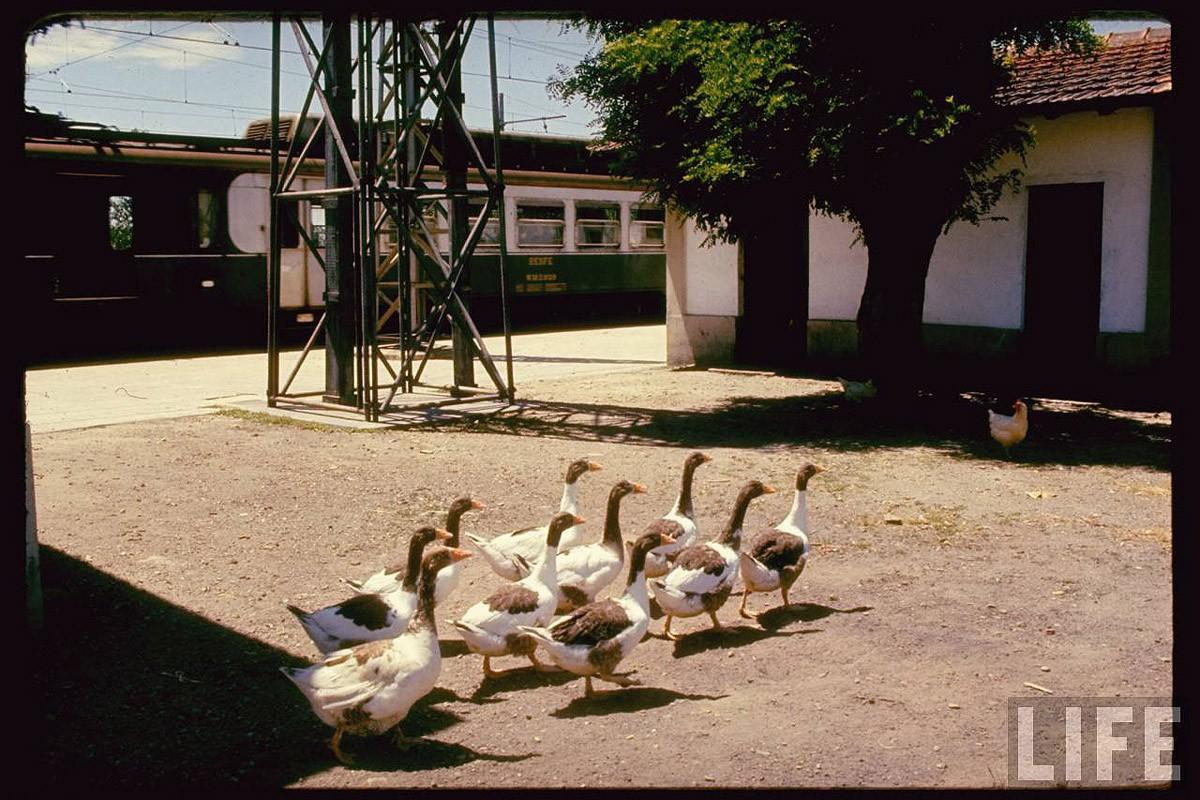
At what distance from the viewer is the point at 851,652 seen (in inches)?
219

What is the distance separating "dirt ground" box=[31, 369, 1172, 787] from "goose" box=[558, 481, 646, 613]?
0.44m

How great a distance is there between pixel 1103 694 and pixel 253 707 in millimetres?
3754

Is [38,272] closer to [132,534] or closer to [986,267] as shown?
[132,534]

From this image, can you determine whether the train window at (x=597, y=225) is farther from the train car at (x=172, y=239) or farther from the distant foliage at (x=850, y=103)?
the distant foliage at (x=850, y=103)

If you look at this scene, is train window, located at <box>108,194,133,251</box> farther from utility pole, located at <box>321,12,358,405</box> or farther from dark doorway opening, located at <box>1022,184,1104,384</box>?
dark doorway opening, located at <box>1022,184,1104,384</box>

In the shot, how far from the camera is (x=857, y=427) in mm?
12414

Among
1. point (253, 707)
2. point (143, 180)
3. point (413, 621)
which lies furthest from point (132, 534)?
point (143, 180)

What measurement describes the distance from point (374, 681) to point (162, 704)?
1.19 m

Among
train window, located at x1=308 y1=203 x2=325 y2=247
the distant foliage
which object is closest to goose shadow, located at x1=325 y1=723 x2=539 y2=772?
the distant foliage

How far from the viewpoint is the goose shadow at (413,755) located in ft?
14.3

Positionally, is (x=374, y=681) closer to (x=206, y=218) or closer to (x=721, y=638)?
(x=721, y=638)

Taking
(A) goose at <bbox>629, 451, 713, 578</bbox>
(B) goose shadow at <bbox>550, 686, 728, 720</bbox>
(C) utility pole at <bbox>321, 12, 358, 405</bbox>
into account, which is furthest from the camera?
(C) utility pole at <bbox>321, 12, 358, 405</bbox>

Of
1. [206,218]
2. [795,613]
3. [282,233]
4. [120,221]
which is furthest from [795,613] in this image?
[282,233]

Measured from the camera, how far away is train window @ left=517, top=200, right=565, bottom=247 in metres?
24.7
